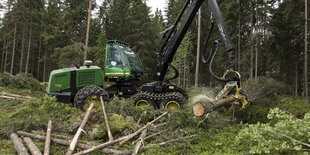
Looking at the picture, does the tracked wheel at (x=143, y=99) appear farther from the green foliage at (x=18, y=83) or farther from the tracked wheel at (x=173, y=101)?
the green foliage at (x=18, y=83)

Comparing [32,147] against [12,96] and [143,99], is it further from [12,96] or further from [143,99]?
[12,96]

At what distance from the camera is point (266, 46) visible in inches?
731

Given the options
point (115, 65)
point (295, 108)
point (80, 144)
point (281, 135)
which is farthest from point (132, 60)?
point (295, 108)

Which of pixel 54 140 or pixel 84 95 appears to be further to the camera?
pixel 84 95

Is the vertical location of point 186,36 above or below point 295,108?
above

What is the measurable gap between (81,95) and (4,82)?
354 inches

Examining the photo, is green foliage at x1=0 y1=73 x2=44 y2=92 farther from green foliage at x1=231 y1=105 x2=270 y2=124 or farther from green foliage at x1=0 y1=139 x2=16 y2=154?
green foliage at x1=231 y1=105 x2=270 y2=124

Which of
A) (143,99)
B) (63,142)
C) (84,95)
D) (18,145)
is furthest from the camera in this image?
(143,99)

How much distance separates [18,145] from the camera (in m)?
3.85

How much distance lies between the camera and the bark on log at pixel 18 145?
361 centimetres

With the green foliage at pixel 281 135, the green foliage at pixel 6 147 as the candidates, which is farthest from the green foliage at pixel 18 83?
the green foliage at pixel 281 135

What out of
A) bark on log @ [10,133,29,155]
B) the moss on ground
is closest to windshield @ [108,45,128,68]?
the moss on ground

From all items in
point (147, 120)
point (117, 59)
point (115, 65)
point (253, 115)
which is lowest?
point (147, 120)

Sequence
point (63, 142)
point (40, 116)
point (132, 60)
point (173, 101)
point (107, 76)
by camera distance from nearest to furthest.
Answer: point (63, 142) < point (40, 116) < point (173, 101) < point (107, 76) < point (132, 60)
